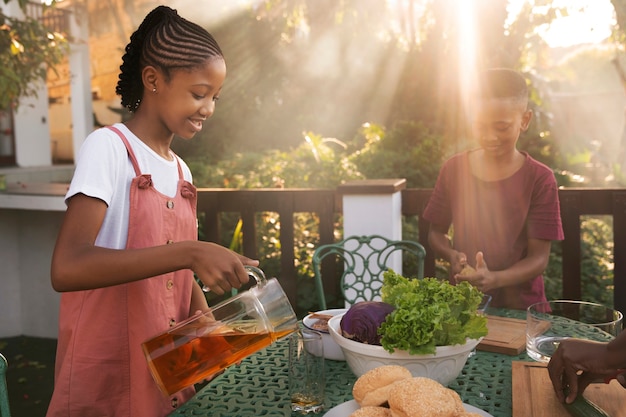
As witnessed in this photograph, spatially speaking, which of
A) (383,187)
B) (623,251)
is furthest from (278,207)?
(623,251)

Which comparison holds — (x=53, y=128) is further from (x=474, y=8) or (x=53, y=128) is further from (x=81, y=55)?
(x=474, y=8)

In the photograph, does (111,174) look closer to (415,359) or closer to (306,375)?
(306,375)

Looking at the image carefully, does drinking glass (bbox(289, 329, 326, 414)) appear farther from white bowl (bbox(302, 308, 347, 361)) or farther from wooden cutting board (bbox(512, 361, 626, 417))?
wooden cutting board (bbox(512, 361, 626, 417))

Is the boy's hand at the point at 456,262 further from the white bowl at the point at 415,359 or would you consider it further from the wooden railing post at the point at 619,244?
the wooden railing post at the point at 619,244

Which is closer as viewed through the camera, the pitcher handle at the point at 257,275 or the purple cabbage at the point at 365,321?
the pitcher handle at the point at 257,275

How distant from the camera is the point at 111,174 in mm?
1548

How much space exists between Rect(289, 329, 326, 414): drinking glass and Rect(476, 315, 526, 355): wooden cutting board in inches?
25.6

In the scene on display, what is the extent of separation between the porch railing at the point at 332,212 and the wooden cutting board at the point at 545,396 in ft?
6.25

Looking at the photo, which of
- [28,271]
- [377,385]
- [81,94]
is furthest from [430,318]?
[81,94]

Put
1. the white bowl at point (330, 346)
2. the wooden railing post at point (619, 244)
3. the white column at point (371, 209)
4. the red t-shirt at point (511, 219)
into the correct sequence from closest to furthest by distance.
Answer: the white bowl at point (330, 346)
the red t-shirt at point (511, 219)
the wooden railing post at point (619, 244)
the white column at point (371, 209)

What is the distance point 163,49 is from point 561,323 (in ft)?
4.21

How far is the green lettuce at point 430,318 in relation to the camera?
1.41 meters

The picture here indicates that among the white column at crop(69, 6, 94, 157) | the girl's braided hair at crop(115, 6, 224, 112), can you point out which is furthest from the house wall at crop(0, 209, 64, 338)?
the white column at crop(69, 6, 94, 157)

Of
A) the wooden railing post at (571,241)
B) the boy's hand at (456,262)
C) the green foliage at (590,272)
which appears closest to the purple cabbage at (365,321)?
the boy's hand at (456,262)
